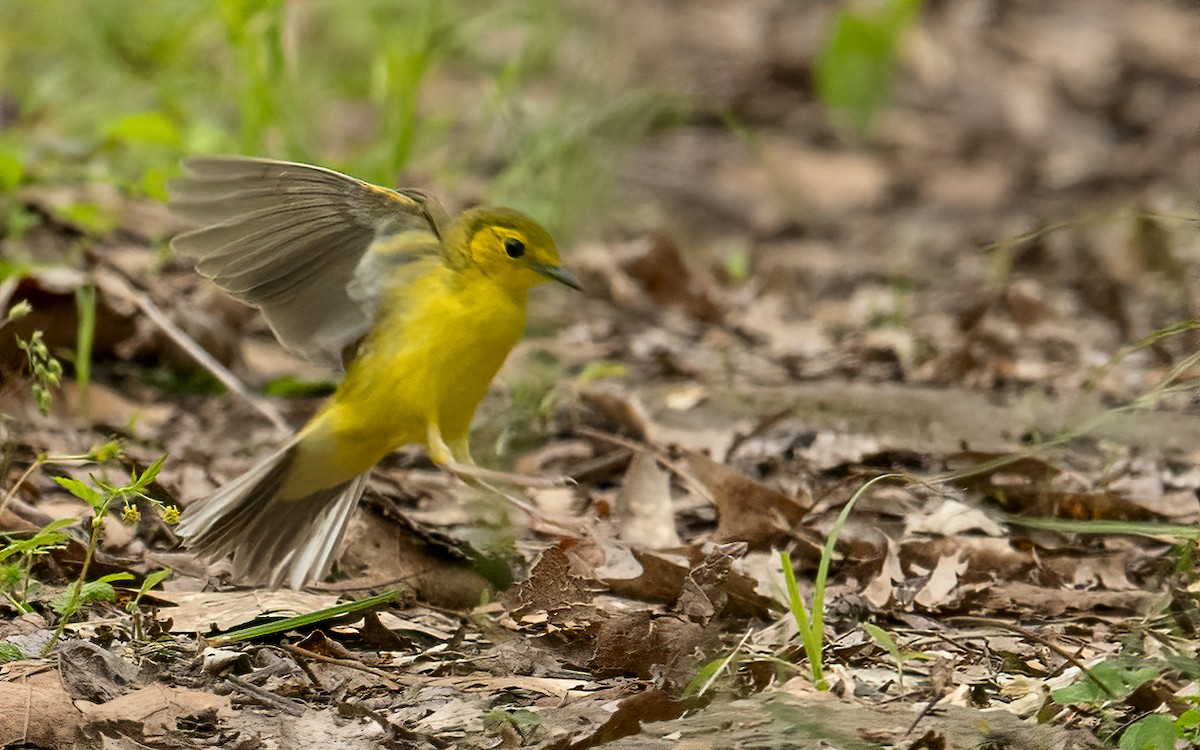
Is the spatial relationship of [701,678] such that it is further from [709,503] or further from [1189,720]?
[709,503]

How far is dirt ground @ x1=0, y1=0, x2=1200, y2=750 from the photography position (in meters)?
3.31

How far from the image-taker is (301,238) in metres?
4.22

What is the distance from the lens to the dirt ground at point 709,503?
331cm

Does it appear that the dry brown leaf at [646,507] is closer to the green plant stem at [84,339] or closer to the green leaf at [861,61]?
the green plant stem at [84,339]

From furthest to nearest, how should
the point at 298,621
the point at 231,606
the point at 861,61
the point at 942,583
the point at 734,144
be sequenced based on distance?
the point at 734,144, the point at 861,61, the point at 942,583, the point at 231,606, the point at 298,621

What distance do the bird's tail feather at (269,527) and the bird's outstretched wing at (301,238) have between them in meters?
0.42

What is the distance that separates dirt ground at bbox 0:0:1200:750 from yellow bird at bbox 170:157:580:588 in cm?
17

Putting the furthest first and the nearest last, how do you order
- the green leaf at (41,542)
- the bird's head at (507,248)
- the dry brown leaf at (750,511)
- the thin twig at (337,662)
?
the dry brown leaf at (750,511)
the bird's head at (507,248)
the thin twig at (337,662)
the green leaf at (41,542)

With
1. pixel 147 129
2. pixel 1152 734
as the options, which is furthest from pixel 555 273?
Result: pixel 147 129

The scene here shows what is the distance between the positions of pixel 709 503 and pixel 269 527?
1492mm

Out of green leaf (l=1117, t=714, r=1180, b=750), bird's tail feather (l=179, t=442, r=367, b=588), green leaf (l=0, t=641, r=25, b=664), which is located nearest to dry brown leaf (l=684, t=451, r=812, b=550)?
bird's tail feather (l=179, t=442, r=367, b=588)

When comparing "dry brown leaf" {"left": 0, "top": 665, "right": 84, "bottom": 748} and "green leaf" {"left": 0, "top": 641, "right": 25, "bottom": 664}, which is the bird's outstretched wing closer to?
"green leaf" {"left": 0, "top": 641, "right": 25, "bottom": 664}

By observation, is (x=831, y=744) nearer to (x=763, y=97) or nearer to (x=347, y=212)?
(x=347, y=212)

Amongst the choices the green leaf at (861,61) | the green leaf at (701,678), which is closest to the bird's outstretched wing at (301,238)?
the green leaf at (701,678)
